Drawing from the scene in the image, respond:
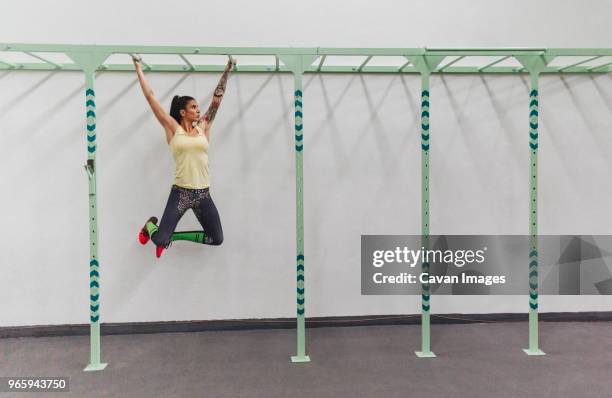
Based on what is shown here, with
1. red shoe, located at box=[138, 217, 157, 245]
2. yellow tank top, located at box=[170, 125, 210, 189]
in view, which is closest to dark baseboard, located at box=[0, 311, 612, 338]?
red shoe, located at box=[138, 217, 157, 245]

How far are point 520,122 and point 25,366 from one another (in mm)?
5039

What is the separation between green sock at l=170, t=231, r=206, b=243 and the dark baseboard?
37.2 inches

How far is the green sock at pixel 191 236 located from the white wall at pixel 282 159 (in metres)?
0.45

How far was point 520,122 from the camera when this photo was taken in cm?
461

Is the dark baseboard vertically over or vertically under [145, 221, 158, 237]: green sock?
under

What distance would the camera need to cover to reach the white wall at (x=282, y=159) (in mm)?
4254

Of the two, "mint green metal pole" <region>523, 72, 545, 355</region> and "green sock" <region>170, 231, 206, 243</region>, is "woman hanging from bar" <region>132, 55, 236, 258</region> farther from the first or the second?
"mint green metal pole" <region>523, 72, 545, 355</region>

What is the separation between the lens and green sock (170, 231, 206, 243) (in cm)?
395

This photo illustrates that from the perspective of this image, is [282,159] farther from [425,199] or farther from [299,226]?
[425,199]

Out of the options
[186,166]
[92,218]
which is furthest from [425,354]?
[92,218]

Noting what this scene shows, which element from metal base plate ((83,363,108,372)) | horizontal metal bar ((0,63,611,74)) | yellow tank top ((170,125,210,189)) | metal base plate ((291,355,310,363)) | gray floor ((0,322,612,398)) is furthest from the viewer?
horizontal metal bar ((0,63,611,74))

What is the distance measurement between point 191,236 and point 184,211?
9.3 inches

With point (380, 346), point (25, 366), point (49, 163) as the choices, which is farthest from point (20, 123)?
point (380, 346)

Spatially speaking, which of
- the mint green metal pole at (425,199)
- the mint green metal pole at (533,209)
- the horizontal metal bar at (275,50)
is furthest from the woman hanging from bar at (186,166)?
the mint green metal pole at (533,209)
